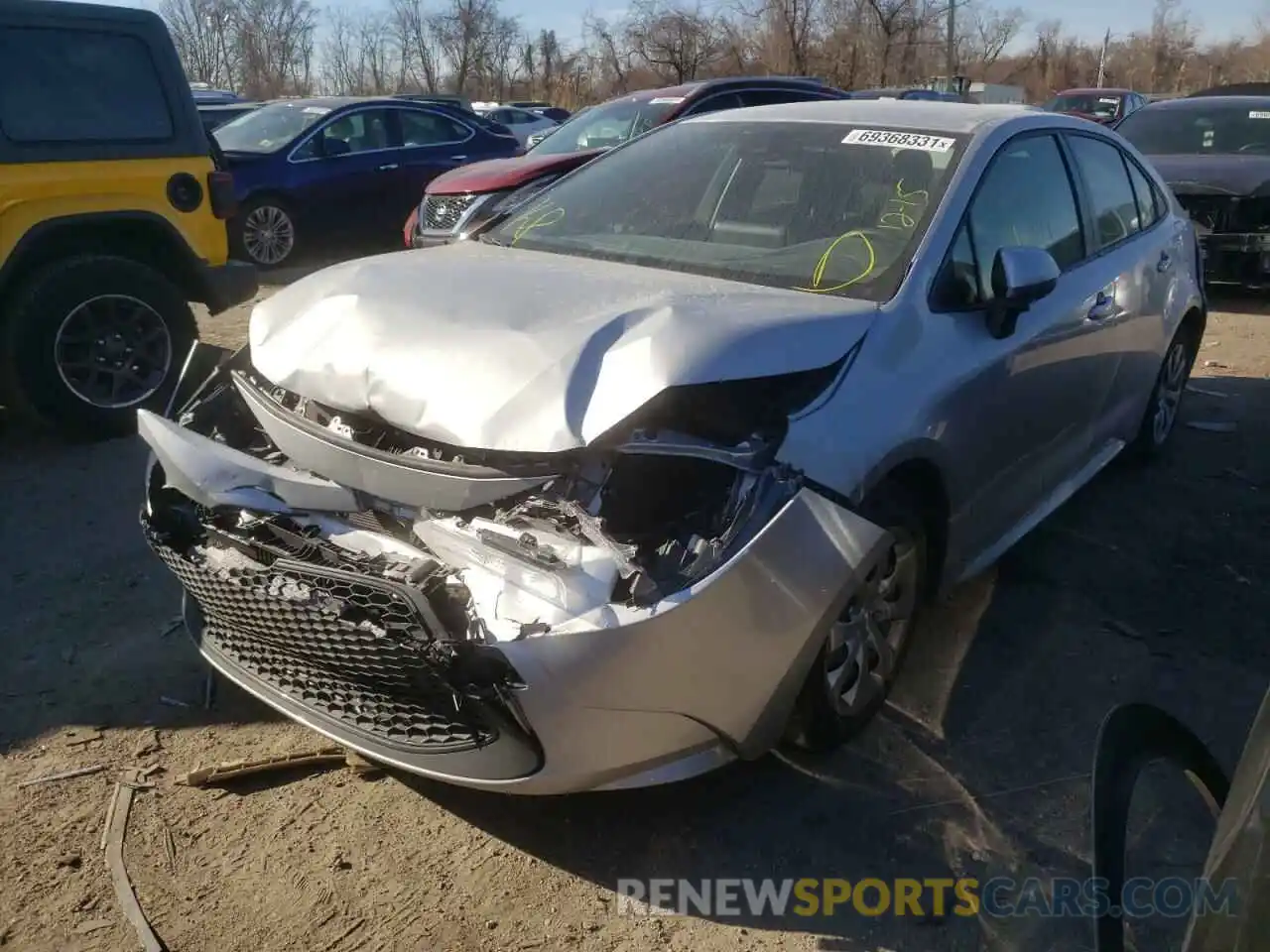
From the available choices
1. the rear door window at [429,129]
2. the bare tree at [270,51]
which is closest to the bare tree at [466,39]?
the bare tree at [270,51]

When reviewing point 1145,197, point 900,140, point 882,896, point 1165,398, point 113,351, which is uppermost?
point 900,140

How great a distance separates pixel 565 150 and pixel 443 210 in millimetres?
1360

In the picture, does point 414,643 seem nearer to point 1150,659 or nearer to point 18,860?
point 18,860

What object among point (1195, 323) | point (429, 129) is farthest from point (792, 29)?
point (1195, 323)

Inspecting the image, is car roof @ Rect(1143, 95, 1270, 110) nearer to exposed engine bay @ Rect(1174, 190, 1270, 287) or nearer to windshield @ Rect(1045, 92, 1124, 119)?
exposed engine bay @ Rect(1174, 190, 1270, 287)

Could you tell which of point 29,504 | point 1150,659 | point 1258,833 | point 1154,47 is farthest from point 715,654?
point 1154,47

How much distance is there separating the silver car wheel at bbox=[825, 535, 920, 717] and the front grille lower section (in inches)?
249

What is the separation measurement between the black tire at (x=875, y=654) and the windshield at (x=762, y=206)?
1.95 feet

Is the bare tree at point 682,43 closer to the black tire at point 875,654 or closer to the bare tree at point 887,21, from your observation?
the bare tree at point 887,21

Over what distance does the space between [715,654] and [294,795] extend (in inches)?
50.6

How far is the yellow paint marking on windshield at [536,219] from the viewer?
13.2ft

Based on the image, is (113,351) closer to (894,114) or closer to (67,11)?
(67,11)

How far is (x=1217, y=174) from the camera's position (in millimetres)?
9133

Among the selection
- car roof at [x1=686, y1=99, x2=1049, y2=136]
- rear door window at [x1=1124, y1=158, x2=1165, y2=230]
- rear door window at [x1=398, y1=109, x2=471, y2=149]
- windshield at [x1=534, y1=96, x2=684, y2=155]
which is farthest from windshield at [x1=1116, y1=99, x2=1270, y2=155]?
car roof at [x1=686, y1=99, x2=1049, y2=136]
